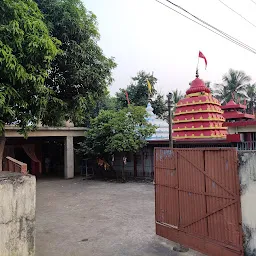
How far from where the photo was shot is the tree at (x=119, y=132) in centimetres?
1409

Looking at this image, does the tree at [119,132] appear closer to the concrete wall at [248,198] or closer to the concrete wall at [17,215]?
the concrete wall at [17,215]

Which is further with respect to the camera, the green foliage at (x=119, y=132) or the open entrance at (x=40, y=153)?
the open entrance at (x=40, y=153)

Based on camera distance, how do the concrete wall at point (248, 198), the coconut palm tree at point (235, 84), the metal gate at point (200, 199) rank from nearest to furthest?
the concrete wall at point (248, 198)
the metal gate at point (200, 199)
the coconut palm tree at point (235, 84)

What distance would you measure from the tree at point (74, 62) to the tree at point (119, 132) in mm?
5592

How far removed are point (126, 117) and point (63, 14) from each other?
26.8 ft

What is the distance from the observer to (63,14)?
7.41 metres

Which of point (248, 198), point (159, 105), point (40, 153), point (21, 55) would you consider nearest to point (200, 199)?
point (248, 198)

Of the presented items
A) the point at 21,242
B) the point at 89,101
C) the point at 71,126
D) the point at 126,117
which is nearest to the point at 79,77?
the point at 89,101

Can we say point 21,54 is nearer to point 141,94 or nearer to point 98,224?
point 98,224

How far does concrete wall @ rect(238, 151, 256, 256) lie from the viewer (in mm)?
4039

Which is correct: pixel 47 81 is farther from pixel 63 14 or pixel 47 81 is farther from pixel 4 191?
pixel 4 191

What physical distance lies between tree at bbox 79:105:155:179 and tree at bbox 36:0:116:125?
5.59 meters

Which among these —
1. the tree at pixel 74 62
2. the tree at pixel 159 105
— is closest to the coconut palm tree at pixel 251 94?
the tree at pixel 159 105

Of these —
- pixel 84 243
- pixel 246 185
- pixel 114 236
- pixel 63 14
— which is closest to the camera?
pixel 246 185
